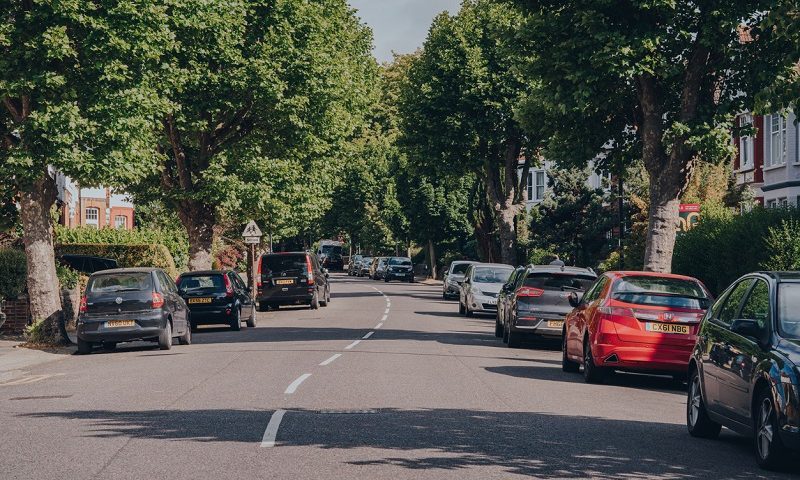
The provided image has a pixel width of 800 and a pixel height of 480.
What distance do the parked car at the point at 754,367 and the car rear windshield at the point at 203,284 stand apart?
759 inches

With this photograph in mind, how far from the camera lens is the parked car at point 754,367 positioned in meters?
8.55

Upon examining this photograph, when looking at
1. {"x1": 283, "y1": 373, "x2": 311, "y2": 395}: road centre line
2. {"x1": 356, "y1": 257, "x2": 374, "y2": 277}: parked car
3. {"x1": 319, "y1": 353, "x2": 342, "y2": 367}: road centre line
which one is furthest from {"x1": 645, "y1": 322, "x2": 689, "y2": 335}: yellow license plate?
{"x1": 356, "y1": 257, "x2": 374, "y2": 277}: parked car

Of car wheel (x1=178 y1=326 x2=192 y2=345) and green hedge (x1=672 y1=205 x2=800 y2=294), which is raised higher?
green hedge (x1=672 y1=205 x2=800 y2=294)

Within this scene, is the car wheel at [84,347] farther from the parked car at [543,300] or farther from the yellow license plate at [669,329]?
the yellow license plate at [669,329]

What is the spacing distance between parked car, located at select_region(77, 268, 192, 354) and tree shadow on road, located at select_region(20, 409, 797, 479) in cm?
925

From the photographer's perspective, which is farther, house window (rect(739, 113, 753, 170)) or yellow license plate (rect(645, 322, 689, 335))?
house window (rect(739, 113, 753, 170))

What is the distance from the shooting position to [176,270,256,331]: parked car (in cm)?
2900

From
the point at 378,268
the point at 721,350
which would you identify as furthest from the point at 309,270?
the point at 378,268

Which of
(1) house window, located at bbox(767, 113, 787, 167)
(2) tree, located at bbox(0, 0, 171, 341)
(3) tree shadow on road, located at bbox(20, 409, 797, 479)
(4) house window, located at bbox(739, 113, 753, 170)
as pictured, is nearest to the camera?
(3) tree shadow on road, located at bbox(20, 409, 797, 479)

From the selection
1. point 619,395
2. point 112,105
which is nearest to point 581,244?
point 112,105

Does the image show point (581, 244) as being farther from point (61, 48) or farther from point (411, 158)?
point (61, 48)

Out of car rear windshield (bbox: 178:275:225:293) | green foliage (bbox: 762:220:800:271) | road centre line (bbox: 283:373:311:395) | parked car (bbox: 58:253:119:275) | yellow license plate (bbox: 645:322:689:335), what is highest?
green foliage (bbox: 762:220:800:271)

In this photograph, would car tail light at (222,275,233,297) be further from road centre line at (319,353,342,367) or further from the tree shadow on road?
the tree shadow on road

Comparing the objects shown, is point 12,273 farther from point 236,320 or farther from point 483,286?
point 483,286
